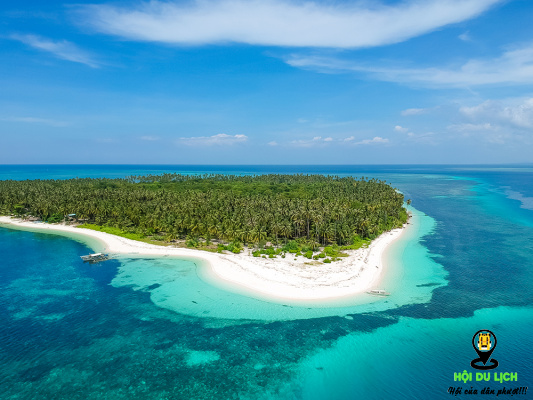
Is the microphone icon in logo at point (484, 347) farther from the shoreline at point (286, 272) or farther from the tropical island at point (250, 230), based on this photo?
the tropical island at point (250, 230)

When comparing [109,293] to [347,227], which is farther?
[347,227]

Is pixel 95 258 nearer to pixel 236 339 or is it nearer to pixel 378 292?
pixel 236 339

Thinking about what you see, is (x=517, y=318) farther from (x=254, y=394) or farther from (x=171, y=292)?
(x=171, y=292)

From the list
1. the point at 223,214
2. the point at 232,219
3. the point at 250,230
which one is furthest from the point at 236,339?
the point at 223,214

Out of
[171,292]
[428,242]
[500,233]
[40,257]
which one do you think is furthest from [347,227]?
[40,257]

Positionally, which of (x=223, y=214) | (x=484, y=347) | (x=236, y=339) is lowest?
(x=236, y=339)

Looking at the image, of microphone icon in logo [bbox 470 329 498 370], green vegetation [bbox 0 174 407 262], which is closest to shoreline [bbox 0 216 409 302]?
green vegetation [bbox 0 174 407 262]

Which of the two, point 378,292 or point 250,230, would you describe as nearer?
point 378,292

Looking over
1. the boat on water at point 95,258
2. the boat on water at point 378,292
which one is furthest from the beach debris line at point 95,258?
the boat on water at point 378,292
